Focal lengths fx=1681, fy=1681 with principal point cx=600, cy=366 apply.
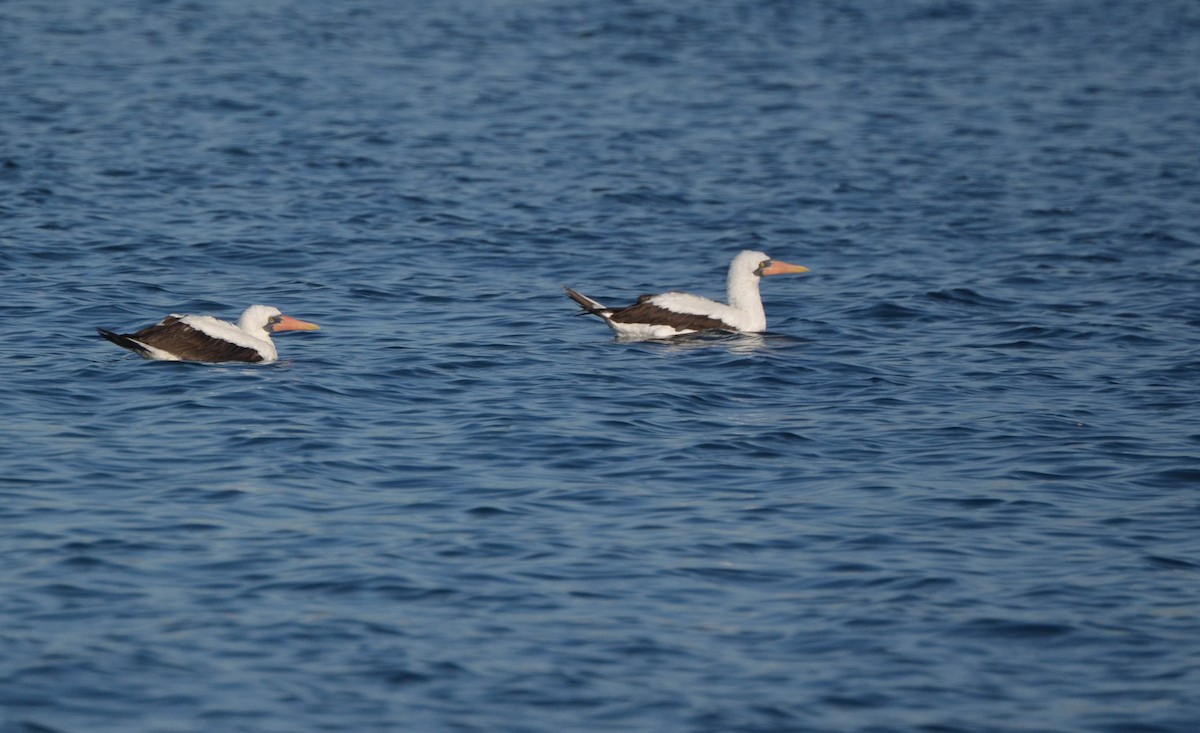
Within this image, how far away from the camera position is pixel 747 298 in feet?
58.9

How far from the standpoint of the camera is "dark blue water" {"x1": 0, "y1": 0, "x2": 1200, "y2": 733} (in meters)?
9.16

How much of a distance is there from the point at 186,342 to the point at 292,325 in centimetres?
123

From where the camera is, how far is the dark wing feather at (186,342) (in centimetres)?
1512

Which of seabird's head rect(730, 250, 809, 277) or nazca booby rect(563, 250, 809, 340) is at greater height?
seabird's head rect(730, 250, 809, 277)

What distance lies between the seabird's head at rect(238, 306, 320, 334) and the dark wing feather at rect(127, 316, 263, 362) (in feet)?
1.43

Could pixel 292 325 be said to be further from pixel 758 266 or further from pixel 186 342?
pixel 758 266

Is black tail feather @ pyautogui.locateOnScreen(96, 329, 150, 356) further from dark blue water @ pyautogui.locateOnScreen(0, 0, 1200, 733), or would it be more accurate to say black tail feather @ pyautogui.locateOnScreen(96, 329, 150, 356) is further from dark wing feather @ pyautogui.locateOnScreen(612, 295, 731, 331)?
dark wing feather @ pyautogui.locateOnScreen(612, 295, 731, 331)

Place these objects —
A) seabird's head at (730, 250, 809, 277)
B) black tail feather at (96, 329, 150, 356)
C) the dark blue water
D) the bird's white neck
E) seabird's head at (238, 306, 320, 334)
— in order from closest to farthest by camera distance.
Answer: the dark blue water → black tail feather at (96, 329, 150, 356) → seabird's head at (238, 306, 320, 334) → the bird's white neck → seabird's head at (730, 250, 809, 277)

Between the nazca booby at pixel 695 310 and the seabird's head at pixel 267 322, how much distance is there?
2.69m

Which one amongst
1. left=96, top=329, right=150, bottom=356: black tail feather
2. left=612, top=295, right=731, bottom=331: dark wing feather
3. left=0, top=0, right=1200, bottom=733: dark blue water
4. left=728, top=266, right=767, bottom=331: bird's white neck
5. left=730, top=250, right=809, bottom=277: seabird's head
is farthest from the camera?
left=730, top=250, right=809, bottom=277: seabird's head

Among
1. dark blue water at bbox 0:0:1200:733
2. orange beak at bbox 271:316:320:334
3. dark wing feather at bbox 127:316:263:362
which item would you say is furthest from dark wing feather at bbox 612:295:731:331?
dark wing feather at bbox 127:316:263:362

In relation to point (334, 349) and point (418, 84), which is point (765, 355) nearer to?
point (334, 349)

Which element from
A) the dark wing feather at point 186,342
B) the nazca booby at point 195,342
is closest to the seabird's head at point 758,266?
the nazca booby at point 195,342

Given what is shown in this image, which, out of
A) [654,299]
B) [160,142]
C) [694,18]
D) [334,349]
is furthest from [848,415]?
[694,18]
